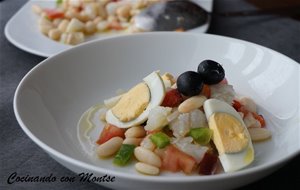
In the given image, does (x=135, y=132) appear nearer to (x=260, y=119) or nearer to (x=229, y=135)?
(x=229, y=135)

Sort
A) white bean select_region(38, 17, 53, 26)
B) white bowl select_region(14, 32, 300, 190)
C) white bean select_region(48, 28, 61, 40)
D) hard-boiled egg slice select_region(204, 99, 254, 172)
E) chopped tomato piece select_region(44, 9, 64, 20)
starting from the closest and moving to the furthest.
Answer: white bowl select_region(14, 32, 300, 190) → hard-boiled egg slice select_region(204, 99, 254, 172) → white bean select_region(48, 28, 61, 40) → white bean select_region(38, 17, 53, 26) → chopped tomato piece select_region(44, 9, 64, 20)

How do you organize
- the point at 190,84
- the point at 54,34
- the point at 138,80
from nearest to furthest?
the point at 190,84 < the point at 138,80 < the point at 54,34

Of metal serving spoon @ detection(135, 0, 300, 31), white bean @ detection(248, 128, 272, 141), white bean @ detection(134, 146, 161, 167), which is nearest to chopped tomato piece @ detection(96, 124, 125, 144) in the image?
white bean @ detection(134, 146, 161, 167)

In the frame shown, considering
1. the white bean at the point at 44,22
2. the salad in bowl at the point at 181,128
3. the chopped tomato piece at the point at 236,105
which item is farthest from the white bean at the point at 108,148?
the white bean at the point at 44,22

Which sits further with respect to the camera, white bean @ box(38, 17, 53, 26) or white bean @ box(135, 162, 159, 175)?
white bean @ box(38, 17, 53, 26)

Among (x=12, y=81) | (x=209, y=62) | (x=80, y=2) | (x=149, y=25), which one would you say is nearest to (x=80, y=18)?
(x=80, y=2)

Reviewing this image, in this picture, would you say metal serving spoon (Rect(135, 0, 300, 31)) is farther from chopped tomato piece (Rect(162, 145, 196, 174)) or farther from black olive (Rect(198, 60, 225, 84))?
chopped tomato piece (Rect(162, 145, 196, 174))

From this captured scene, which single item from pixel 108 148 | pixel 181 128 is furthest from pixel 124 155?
pixel 181 128

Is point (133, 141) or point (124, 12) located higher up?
point (133, 141)
